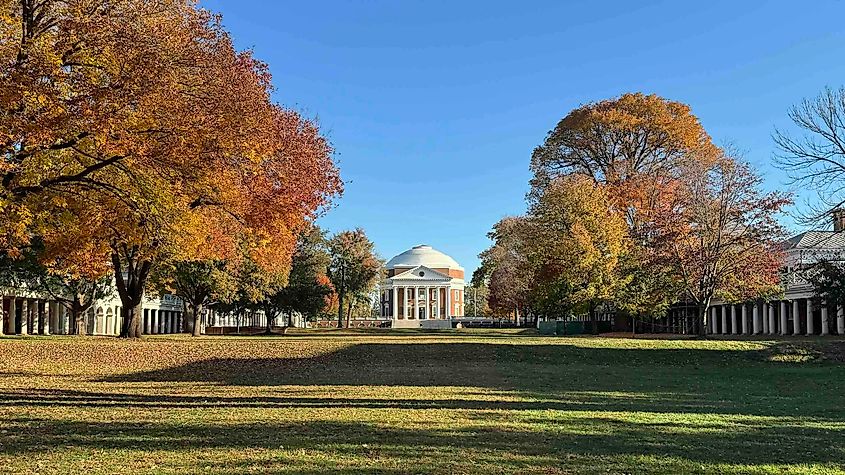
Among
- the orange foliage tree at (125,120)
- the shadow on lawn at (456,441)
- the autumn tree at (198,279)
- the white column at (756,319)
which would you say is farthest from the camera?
the white column at (756,319)

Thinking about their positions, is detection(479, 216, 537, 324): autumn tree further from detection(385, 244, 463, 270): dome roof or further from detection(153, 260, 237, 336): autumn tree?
detection(385, 244, 463, 270): dome roof

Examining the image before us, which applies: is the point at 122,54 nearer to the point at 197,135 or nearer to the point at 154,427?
the point at 197,135

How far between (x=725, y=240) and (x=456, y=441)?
31.0 m

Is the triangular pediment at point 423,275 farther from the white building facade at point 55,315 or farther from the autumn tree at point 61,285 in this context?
the autumn tree at point 61,285

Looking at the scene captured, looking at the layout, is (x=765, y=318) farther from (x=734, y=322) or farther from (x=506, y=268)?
(x=506, y=268)

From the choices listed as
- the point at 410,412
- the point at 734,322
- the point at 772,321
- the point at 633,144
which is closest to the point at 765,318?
the point at 772,321

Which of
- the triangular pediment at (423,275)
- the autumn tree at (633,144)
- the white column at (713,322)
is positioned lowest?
the white column at (713,322)

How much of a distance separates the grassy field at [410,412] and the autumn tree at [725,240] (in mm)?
9570

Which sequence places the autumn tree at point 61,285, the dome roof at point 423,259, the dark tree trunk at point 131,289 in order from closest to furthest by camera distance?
the dark tree trunk at point 131,289
the autumn tree at point 61,285
the dome roof at point 423,259

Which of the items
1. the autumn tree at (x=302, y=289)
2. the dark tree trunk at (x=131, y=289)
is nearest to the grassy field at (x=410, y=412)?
the dark tree trunk at (x=131, y=289)

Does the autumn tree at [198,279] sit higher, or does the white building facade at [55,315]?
the autumn tree at [198,279]

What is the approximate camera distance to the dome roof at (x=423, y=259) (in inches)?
5738

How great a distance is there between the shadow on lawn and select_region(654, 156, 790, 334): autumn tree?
26818mm

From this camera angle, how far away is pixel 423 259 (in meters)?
147
